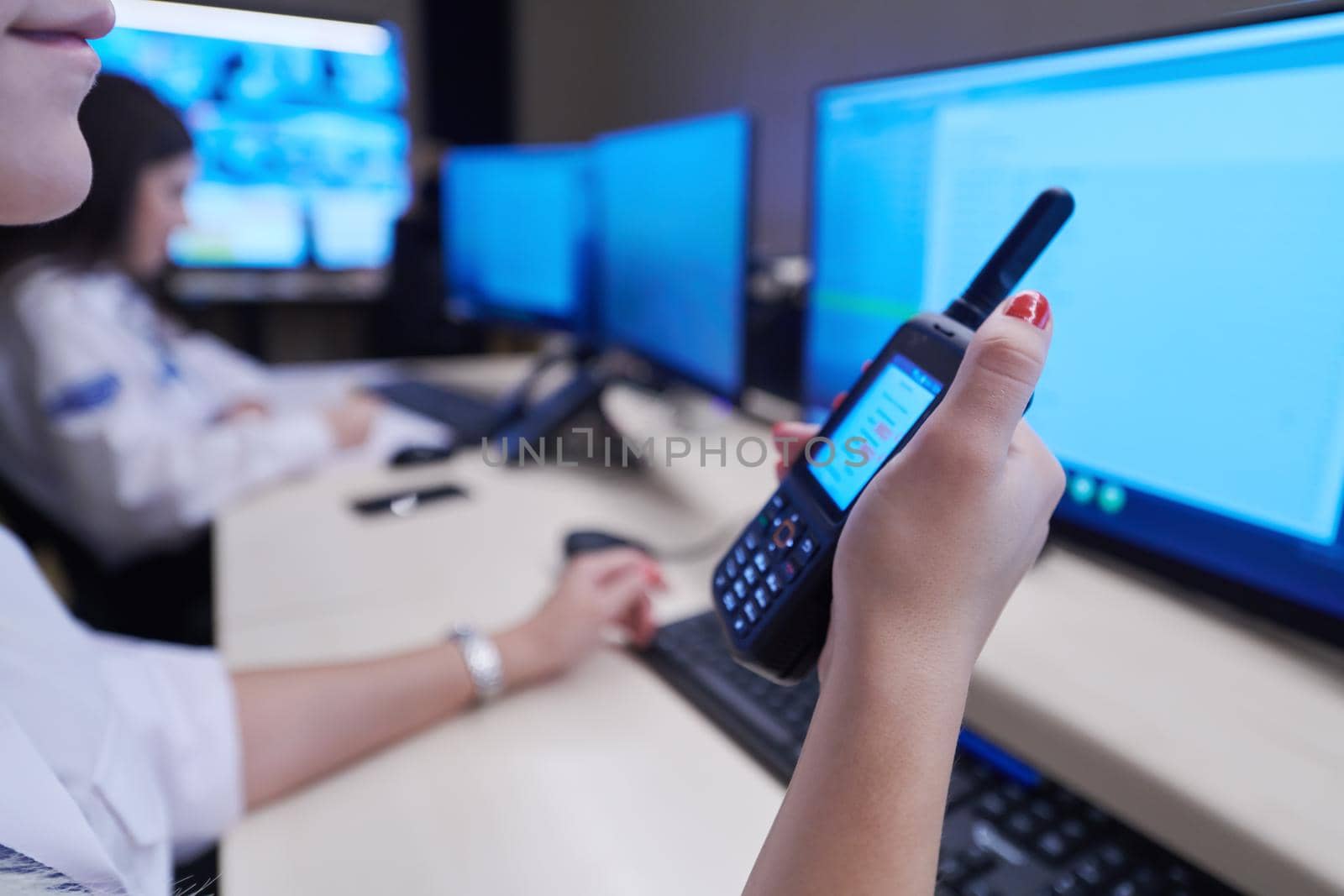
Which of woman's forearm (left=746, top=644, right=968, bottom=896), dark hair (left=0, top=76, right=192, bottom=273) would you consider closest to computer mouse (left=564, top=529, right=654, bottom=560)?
woman's forearm (left=746, top=644, right=968, bottom=896)

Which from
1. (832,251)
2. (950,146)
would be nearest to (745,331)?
(832,251)

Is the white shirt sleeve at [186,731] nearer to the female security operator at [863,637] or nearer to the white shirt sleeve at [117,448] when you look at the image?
the female security operator at [863,637]

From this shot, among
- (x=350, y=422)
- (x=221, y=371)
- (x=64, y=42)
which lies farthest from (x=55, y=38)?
(x=221, y=371)

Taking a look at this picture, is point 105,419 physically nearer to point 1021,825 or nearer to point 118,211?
point 118,211

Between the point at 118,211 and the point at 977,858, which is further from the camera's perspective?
the point at 118,211

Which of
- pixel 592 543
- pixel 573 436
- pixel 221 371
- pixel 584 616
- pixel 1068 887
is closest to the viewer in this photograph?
A: pixel 1068 887

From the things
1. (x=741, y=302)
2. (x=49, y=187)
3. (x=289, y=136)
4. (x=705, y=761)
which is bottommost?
(x=705, y=761)

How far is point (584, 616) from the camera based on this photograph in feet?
2.07

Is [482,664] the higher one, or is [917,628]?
[917,628]

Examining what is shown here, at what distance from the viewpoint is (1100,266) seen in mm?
498

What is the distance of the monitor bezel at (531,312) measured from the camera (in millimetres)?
1292

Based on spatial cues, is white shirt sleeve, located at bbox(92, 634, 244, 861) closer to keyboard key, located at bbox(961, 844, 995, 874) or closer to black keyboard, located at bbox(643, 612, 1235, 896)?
black keyboard, located at bbox(643, 612, 1235, 896)

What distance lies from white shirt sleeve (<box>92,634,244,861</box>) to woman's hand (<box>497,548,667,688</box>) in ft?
0.60

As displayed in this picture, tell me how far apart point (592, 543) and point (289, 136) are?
9.33 ft
